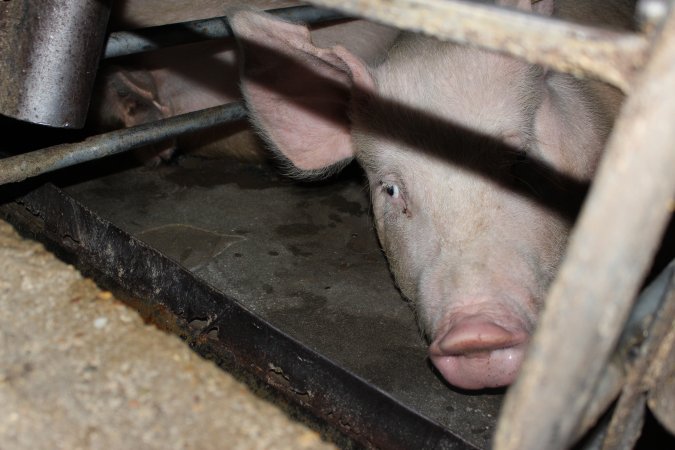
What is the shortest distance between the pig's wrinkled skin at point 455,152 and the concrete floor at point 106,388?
105 centimetres

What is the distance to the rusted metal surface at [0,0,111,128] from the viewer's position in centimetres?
220

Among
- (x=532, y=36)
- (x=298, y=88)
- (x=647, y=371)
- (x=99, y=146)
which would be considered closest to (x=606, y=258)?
(x=532, y=36)

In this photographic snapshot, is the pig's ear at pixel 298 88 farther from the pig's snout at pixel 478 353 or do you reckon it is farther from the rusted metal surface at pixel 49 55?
the pig's snout at pixel 478 353

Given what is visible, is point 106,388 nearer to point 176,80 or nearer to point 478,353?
point 478,353

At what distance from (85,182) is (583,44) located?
3.59 metres

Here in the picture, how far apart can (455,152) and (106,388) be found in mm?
1593

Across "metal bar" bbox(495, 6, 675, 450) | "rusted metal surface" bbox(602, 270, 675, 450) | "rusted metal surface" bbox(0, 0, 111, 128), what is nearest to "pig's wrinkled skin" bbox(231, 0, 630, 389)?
"rusted metal surface" bbox(0, 0, 111, 128)

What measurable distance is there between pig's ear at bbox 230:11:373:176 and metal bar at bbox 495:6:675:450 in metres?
1.62

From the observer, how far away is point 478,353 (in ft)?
8.16

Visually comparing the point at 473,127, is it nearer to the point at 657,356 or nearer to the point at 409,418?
the point at 409,418

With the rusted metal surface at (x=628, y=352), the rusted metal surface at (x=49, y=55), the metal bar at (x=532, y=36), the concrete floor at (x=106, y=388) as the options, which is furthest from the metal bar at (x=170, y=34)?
the rusted metal surface at (x=628, y=352)

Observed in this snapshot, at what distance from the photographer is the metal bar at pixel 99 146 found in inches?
95.1

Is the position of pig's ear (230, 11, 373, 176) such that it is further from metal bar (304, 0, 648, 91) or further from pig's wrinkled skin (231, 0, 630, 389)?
metal bar (304, 0, 648, 91)

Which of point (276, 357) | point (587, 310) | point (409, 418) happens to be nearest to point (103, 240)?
→ point (276, 357)
